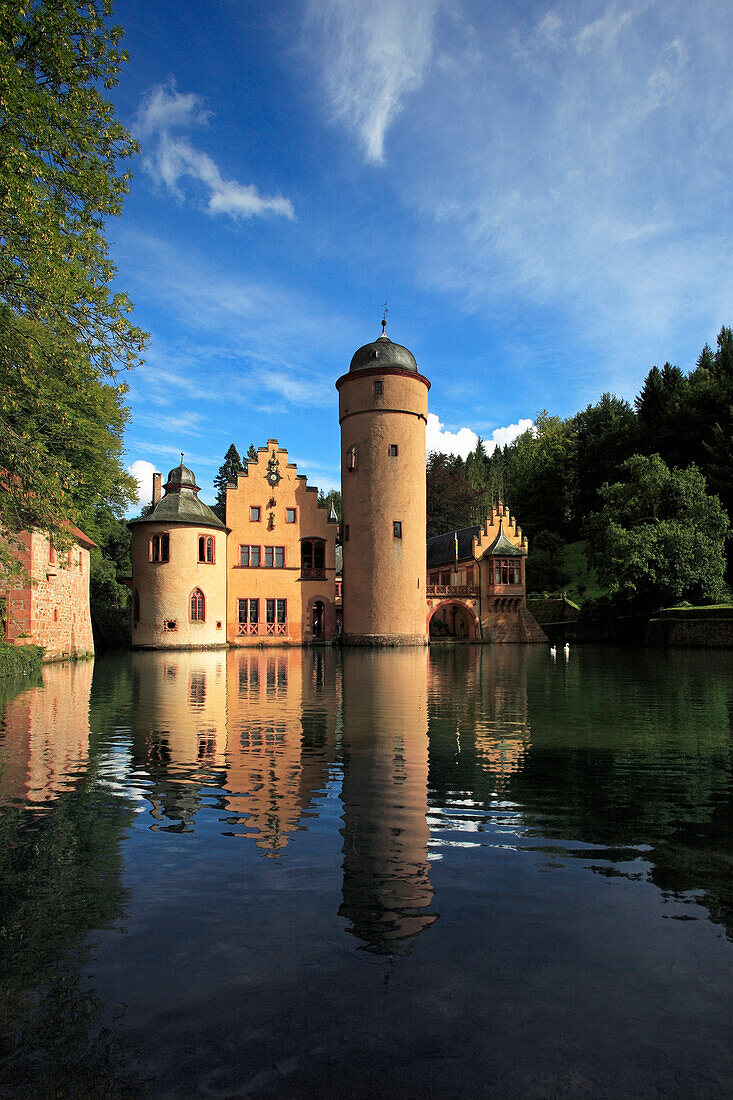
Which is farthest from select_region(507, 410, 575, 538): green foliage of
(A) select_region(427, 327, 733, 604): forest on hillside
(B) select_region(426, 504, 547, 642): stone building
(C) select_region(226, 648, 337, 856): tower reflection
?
(C) select_region(226, 648, 337, 856): tower reflection

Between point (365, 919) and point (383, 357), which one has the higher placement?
point (383, 357)

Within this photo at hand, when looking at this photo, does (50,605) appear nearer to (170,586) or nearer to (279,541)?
(170,586)

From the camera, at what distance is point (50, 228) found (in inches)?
502

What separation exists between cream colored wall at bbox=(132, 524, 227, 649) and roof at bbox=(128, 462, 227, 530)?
0.43 m

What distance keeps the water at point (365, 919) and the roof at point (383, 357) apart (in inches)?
1440

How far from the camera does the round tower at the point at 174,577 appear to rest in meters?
40.8

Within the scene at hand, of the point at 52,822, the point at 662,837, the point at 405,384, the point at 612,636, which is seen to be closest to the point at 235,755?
the point at 52,822

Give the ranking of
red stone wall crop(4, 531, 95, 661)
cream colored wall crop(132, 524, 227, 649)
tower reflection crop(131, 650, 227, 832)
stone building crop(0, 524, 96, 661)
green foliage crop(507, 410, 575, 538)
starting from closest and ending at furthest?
1. tower reflection crop(131, 650, 227, 832)
2. stone building crop(0, 524, 96, 661)
3. red stone wall crop(4, 531, 95, 661)
4. cream colored wall crop(132, 524, 227, 649)
5. green foliage crop(507, 410, 575, 538)

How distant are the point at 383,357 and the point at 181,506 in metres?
15.8

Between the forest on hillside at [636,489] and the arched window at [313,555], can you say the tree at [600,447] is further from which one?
the arched window at [313,555]

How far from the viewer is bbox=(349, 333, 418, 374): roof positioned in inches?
1706

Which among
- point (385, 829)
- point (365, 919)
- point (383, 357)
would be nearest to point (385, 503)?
point (383, 357)

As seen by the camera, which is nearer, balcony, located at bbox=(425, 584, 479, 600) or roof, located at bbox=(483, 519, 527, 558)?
balcony, located at bbox=(425, 584, 479, 600)

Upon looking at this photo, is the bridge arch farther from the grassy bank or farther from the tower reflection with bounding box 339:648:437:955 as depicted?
the tower reflection with bounding box 339:648:437:955
